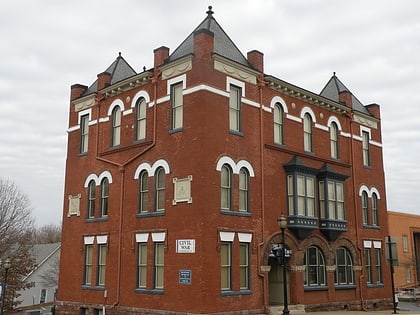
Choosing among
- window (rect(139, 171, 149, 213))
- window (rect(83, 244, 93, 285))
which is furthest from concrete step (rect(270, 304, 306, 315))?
window (rect(83, 244, 93, 285))

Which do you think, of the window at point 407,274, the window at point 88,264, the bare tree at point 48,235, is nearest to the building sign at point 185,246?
the window at point 88,264

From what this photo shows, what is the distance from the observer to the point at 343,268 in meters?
28.2

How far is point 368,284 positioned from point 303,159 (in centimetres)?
914

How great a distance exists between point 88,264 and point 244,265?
30.2 ft

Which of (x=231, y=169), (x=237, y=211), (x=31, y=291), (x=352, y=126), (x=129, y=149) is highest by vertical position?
(x=352, y=126)

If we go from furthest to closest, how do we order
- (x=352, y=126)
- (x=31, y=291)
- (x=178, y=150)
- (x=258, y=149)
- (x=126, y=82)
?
1. (x=31, y=291)
2. (x=352, y=126)
3. (x=126, y=82)
4. (x=258, y=149)
5. (x=178, y=150)

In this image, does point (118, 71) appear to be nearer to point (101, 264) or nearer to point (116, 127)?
point (116, 127)

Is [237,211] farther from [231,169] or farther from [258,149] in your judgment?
[258,149]

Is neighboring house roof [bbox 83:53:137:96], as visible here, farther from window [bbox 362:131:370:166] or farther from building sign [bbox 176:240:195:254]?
window [bbox 362:131:370:166]

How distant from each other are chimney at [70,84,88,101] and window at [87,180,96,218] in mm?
5948

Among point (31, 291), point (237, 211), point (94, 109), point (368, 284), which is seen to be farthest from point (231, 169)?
point (31, 291)

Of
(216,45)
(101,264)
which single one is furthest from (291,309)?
(216,45)

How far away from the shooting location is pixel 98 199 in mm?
26891

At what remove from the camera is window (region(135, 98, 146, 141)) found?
2520 centimetres
